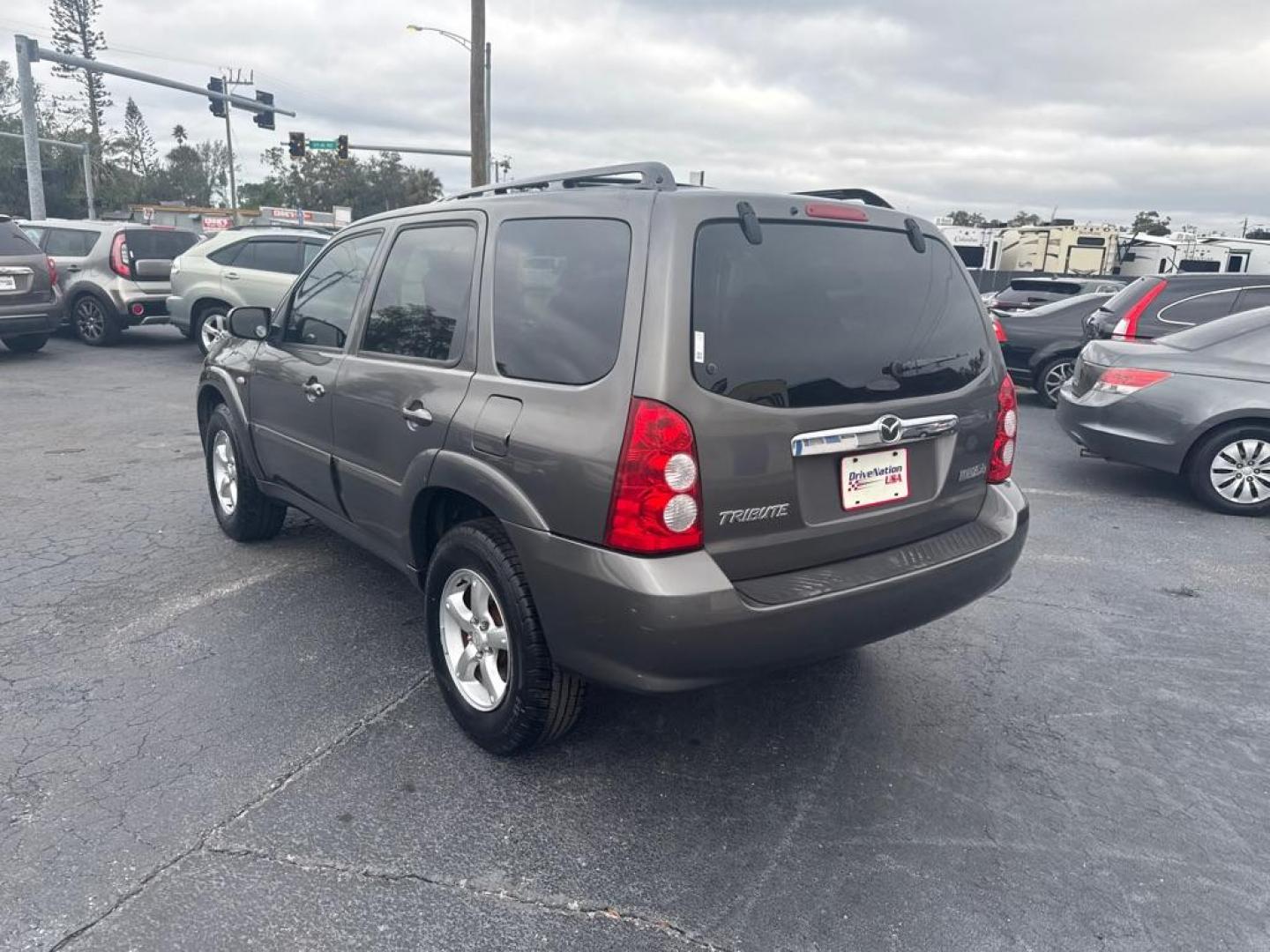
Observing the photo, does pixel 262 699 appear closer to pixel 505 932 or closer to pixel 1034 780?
pixel 505 932

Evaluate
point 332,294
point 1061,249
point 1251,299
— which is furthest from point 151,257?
point 1061,249

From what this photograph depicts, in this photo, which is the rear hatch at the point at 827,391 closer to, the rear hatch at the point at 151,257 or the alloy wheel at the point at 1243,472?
the alloy wheel at the point at 1243,472

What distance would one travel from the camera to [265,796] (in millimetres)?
2793

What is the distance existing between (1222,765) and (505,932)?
2481 millimetres

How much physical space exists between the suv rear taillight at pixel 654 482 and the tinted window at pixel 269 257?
989 cm

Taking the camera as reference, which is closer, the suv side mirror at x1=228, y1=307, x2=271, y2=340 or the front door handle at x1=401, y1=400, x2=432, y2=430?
the front door handle at x1=401, y1=400, x2=432, y2=430

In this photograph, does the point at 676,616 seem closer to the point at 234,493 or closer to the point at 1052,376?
the point at 234,493

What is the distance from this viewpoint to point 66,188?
64.5 meters

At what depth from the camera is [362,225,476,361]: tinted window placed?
10.6ft

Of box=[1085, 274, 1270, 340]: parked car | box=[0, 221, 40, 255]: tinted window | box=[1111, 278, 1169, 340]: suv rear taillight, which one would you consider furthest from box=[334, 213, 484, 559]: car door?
box=[0, 221, 40, 255]: tinted window

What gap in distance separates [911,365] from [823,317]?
41 centimetres

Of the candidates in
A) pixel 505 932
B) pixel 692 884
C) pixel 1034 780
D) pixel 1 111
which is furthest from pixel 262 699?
pixel 1 111

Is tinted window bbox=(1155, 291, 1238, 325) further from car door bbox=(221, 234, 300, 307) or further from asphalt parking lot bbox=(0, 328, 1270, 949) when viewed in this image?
car door bbox=(221, 234, 300, 307)

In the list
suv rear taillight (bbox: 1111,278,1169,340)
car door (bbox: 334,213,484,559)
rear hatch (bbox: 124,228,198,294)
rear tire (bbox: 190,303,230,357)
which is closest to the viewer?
car door (bbox: 334,213,484,559)
